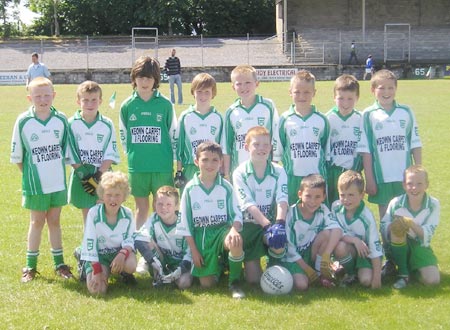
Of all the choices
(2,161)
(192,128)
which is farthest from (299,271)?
(2,161)

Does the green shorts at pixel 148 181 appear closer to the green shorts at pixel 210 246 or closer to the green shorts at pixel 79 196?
the green shorts at pixel 79 196

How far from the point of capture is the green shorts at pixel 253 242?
5184 mm

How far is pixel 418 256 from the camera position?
5.11m

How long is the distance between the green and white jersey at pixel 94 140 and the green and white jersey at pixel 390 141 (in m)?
2.35

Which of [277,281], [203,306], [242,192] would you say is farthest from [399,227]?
[203,306]

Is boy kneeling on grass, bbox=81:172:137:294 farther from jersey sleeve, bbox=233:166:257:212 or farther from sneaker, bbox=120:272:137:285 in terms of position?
jersey sleeve, bbox=233:166:257:212

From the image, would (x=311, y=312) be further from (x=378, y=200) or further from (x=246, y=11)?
(x=246, y=11)

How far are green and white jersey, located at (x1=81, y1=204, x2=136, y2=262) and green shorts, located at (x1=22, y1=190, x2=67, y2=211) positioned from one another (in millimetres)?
425

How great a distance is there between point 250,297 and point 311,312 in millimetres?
541

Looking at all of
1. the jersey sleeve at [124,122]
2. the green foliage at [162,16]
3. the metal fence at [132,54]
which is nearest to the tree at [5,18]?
the green foliage at [162,16]

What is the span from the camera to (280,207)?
507 cm

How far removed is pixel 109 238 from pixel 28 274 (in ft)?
2.66

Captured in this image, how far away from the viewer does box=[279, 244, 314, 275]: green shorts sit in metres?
5.03

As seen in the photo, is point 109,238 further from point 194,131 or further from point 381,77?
point 381,77
